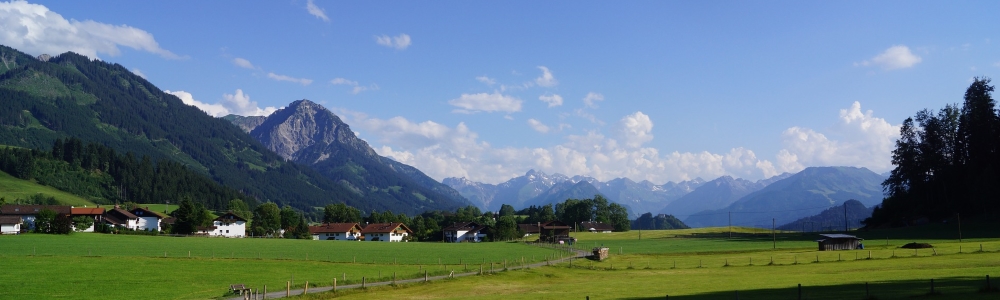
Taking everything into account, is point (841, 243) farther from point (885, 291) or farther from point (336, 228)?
point (336, 228)

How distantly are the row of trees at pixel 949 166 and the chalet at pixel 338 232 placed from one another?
13330cm

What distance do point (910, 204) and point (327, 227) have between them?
14860cm

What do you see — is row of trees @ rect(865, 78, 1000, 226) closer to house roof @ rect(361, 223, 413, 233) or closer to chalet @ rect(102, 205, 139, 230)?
house roof @ rect(361, 223, 413, 233)

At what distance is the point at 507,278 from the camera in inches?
2168

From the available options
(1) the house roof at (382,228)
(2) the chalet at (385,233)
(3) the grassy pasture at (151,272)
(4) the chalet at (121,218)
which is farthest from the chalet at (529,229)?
(3) the grassy pasture at (151,272)

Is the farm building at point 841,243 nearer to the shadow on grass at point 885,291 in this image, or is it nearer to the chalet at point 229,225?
the shadow on grass at point 885,291

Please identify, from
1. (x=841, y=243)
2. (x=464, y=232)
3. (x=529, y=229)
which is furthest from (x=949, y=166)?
(x=464, y=232)

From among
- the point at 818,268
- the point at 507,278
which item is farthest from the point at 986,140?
the point at 507,278

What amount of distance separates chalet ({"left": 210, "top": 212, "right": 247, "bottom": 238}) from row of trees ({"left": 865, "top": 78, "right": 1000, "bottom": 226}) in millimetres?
164241

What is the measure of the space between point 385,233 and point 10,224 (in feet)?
279

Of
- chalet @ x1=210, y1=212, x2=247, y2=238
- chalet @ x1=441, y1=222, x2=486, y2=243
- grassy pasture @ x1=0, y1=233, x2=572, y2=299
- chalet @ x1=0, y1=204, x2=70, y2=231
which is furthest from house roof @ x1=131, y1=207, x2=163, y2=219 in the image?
grassy pasture @ x1=0, y1=233, x2=572, y2=299

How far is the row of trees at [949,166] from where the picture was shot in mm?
112000

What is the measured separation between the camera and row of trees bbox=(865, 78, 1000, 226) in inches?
4409

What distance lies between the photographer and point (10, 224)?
133 metres
